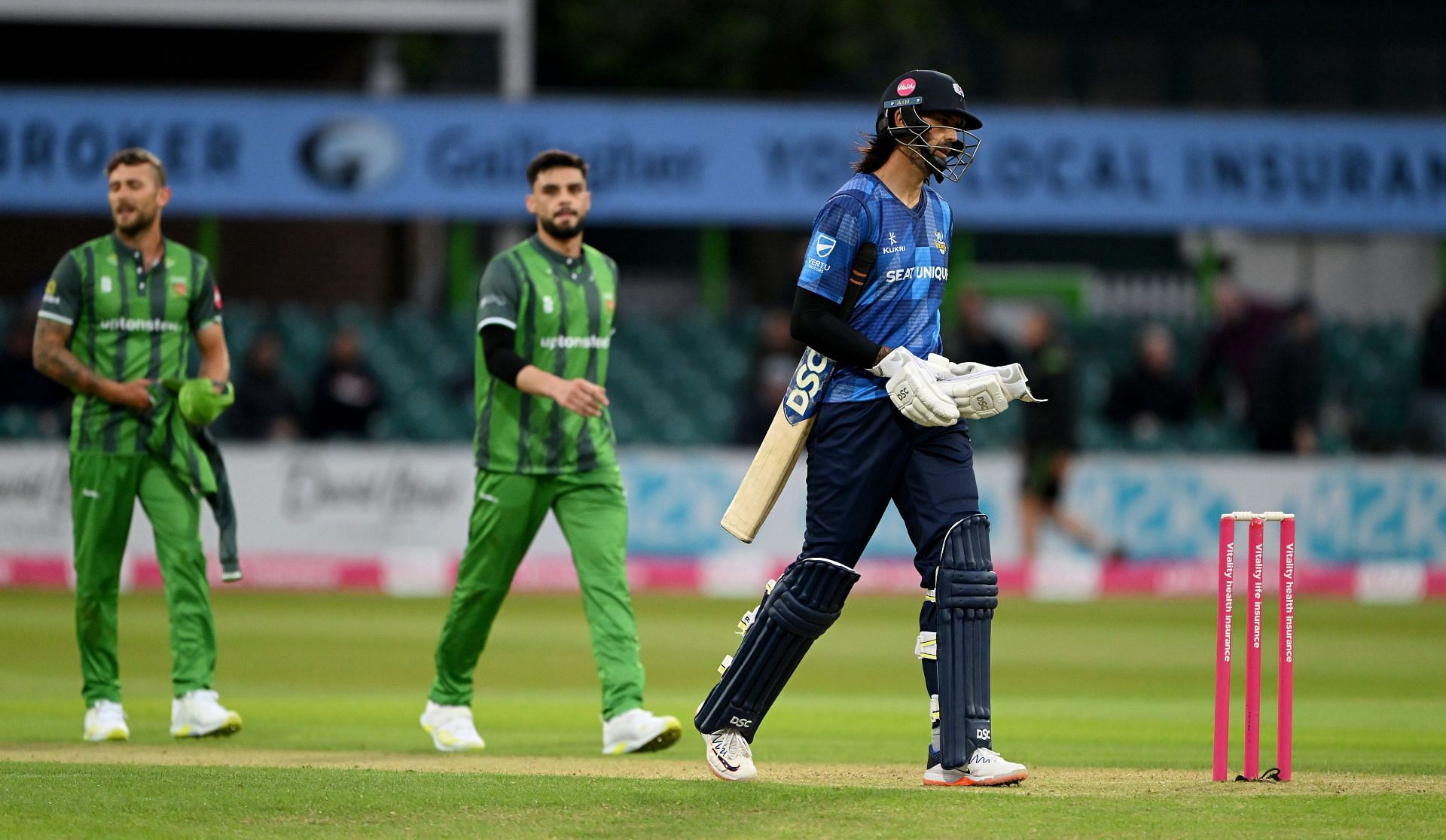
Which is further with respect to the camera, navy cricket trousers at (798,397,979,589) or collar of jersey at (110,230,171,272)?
collar of jersey at (110,230,171,272)

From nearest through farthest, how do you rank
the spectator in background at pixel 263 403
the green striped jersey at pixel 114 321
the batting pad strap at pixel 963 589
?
1. the batting pad strap at pixel 963 589
2. the green striped jersey at pixel 114 321
3. the spectator in background at pixel 263 403

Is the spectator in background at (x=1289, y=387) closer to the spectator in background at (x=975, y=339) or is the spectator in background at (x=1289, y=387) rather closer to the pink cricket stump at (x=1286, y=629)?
the spectator in background at (x=975, y=339)

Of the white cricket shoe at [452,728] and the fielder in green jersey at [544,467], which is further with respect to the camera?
the white cricket shoe at [452,728]

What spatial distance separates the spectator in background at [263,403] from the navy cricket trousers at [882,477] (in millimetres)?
10986

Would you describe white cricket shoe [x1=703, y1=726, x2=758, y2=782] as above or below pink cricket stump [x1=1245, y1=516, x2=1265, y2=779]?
below

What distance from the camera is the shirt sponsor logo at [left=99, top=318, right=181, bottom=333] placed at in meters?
7.73

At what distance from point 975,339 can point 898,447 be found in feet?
33.6

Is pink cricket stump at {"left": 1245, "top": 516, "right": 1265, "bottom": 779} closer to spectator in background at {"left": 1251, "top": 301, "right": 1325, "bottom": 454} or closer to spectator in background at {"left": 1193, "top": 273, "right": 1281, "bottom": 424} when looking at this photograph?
spectator in background at {"left": 1251, "top": 301, "right": 1325, "bottom": 454}

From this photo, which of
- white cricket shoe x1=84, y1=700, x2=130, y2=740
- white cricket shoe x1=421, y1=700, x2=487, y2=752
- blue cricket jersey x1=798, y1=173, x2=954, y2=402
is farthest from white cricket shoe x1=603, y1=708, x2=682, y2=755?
white cricket shoe x1=84, y1=700, x2=130, y2=740

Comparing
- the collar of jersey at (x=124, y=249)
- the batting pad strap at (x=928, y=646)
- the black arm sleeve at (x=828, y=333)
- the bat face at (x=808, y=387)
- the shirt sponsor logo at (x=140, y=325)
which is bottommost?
the batting pad strap at (x=928, y=646)

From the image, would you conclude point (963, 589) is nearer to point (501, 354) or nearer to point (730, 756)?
point (730, 756)

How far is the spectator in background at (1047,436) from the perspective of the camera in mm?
15406

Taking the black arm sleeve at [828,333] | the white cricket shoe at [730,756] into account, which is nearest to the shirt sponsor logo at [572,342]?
the black arm sleeve at [828,333]

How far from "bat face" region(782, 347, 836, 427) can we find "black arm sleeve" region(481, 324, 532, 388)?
5.14 feet
